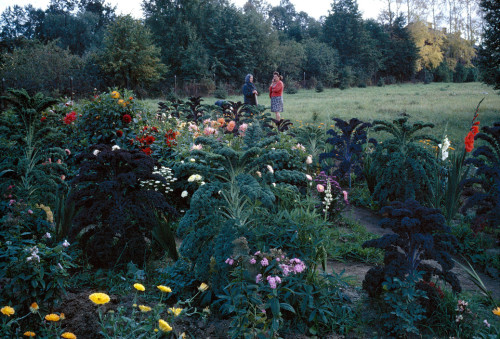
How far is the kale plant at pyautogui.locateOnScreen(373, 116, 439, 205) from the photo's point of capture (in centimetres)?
477

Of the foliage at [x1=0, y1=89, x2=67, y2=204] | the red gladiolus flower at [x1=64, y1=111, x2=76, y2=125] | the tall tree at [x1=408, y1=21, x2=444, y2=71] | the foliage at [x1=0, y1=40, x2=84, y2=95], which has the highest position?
the tall tree at [x1=408, y1=21, x2=444, y2=71]

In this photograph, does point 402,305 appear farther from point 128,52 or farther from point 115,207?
point 128,52

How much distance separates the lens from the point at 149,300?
9.24ft

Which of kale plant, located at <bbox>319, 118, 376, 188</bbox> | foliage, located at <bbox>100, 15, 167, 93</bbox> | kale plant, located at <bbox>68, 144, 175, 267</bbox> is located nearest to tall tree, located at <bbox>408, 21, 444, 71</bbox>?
foliage, located at <bbox>100, 15, 167, 93</bbox>

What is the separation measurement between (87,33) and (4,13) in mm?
13904

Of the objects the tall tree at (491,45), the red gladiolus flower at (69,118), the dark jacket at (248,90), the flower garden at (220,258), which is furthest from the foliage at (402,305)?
the tall tree at (491,45)

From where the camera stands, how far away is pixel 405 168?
4898 mm

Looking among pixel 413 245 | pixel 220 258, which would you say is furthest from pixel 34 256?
pixel 413 245

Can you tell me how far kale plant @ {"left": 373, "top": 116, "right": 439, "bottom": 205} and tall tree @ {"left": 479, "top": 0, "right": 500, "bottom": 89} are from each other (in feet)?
28.4

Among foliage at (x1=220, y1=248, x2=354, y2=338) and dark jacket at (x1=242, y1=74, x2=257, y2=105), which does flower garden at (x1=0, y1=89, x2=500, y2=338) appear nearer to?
foliage at (x1=220, y1=248, x2=354, y2=338)

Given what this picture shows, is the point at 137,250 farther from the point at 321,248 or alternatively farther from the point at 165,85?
Answer: the point at 165,85

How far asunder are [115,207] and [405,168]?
3792mm


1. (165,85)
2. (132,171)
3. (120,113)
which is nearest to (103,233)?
(132,171)

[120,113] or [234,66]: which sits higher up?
[234,66]
